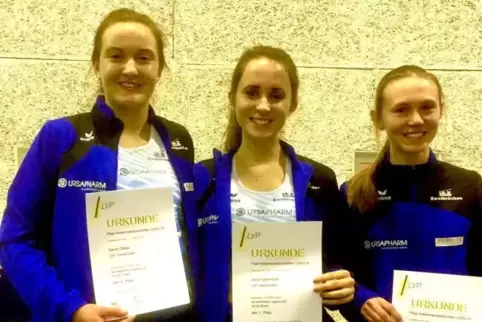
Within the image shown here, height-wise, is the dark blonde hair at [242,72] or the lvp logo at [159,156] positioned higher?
the dark blonde hair at [242,72]

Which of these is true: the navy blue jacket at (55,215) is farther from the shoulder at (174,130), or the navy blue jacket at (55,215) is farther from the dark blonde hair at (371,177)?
the dark blonde hair at (371,177)

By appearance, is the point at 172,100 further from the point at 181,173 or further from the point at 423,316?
the point at 423,316

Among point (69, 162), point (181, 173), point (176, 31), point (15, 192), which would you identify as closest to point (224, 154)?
point (181, 173)

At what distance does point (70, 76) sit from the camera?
2238 millimetres

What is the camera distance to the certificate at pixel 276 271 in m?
1.27

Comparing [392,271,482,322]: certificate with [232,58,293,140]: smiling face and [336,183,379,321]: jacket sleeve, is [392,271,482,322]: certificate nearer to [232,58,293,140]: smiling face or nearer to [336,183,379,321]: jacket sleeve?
[336,183,379,321]: jacket sleeve

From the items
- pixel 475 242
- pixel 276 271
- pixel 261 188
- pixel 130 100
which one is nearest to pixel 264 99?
pixel 261 188

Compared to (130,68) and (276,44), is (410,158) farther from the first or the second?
(276,44)

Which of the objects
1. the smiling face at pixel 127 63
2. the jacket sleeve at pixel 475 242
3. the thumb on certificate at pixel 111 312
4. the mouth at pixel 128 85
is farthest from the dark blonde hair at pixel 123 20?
the jacket sleeve at pixel 475 242

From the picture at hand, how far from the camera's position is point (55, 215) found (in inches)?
47.8

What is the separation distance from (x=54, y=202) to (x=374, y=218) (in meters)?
0.88

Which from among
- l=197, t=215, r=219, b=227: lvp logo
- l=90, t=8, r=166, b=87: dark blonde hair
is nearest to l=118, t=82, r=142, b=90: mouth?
l=90, t=8, r=166, b=87: dark blonde hair

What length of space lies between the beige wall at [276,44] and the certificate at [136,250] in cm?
105

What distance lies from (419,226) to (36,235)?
101 centimetres
